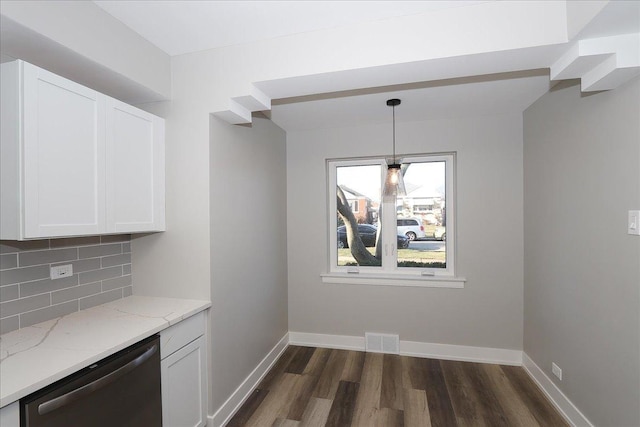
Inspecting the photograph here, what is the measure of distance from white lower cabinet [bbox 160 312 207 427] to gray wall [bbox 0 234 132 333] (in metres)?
0.68

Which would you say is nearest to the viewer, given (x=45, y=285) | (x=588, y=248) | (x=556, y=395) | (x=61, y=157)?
(x=61, y=157)

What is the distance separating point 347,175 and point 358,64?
1.87 meters

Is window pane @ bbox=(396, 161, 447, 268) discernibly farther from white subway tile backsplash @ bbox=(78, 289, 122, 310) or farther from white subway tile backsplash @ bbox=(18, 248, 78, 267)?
Answer: white subway tile backsplash @ bbox=(18, 248, 78, 267)

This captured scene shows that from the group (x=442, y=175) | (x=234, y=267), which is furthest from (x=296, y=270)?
(x=442, y=175)

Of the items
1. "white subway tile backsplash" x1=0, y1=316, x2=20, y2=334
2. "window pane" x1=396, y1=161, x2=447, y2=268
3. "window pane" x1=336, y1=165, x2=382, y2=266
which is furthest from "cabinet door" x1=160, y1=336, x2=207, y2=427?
"window pane" x1=396, y1=161, x2=447, y2=268

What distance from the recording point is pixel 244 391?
244cm

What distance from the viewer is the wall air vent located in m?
3.22

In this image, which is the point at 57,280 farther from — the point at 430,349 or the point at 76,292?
the point at 430,349

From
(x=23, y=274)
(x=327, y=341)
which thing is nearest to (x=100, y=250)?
(x=23, y=274)

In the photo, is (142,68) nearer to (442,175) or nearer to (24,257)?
(24,257)

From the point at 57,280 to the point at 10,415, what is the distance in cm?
94

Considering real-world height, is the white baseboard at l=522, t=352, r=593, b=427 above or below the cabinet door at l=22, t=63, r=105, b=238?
below

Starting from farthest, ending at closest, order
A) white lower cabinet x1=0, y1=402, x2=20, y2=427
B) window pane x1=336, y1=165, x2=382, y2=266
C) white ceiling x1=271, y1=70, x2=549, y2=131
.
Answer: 1. window pane x1=336, y1=165, x2=382, y2=266
2. white ceiling x1=271, y1=70, x2=549, y2=131
3. white lower cabinet x1=0, y1=402, x2=20, y2=427

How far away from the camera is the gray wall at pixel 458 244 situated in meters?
2.99
